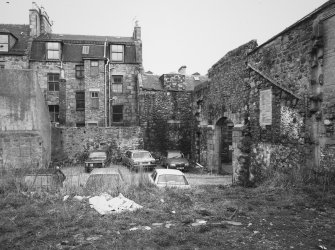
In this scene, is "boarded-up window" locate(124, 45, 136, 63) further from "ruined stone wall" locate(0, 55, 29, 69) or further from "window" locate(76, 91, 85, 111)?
"ruined stone wall" locate(0, 55, 29, 69)

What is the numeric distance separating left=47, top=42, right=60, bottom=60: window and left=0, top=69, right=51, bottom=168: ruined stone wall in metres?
11.5

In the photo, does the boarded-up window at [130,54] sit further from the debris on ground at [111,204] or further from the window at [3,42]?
the debris on ground at [111,204]

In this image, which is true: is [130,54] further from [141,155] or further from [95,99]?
[141,155]

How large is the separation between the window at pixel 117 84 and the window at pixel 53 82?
16.8 ft

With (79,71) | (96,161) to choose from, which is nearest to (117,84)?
(79,71)

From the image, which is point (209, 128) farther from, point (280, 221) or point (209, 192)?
point (280, 221)

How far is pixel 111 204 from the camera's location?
259 inches

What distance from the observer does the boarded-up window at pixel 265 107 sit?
10.1 metres

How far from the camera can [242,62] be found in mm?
12578

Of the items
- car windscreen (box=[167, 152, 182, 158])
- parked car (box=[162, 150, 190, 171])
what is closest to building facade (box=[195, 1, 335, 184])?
parked car (box=[162, 150, 190, 171])

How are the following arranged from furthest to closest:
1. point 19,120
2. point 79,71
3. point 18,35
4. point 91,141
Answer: point 79,71, point 18,35, point 91,141, point 19,120

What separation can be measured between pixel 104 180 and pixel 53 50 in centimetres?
2023

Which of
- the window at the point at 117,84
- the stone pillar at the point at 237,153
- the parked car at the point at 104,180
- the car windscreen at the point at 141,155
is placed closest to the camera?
the parked car at the point at 104,180

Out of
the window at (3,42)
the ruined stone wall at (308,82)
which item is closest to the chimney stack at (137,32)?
the window at (3,42)
